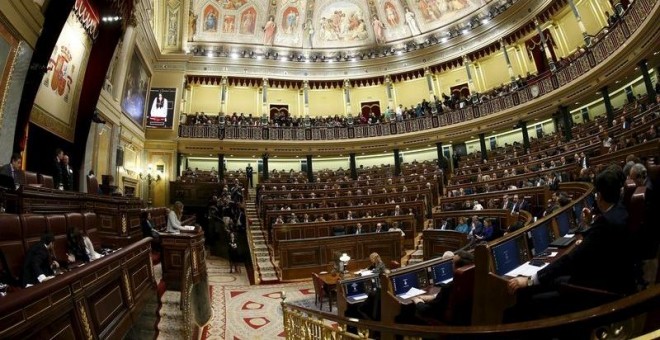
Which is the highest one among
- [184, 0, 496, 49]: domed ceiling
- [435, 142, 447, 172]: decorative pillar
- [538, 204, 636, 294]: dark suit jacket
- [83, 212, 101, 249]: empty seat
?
[184, 0, 496, 49]: domed ceiling

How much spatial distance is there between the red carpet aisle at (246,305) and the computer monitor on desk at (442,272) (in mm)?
2345

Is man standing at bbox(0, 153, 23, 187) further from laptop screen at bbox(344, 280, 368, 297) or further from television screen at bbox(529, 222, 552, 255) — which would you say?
television screen at bbox(529, 222, 552, 255)

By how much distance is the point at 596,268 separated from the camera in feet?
5.88

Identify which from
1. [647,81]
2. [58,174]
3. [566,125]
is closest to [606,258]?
[58,174]

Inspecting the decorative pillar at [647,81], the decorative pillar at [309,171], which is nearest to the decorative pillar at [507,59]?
the decorative pillar at [647,81]

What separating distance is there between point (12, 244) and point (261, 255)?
6.32 metres

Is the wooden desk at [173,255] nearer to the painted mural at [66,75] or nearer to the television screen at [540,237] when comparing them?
the television screen at [540,237]

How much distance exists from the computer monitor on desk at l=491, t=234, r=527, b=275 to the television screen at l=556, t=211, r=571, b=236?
118cm

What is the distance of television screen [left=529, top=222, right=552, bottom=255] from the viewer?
3355 mm

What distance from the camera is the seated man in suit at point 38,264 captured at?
9.50 feet

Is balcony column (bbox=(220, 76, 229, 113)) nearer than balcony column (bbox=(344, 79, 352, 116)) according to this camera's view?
Yes

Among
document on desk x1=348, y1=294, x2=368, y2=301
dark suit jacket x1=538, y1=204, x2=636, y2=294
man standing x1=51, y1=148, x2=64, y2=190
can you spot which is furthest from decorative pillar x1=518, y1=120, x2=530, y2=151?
man standing x1=51, y1=148, x2=64, y2=190

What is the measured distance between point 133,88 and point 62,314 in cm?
1371

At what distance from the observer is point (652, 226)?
1764 mm
